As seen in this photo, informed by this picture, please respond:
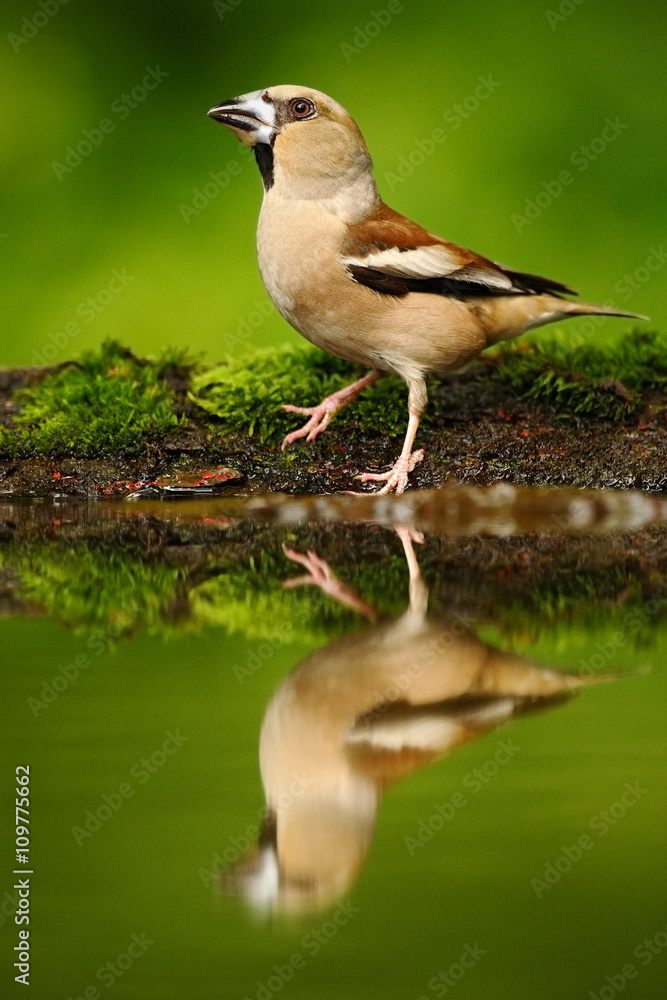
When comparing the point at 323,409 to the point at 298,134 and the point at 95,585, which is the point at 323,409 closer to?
the point at 298,134

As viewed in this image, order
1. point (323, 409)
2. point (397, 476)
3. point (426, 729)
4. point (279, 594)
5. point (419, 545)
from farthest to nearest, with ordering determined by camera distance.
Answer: point (323, 409) < point (397, 476) < point (419, 545) < point (279, 594) < point (426, 729)

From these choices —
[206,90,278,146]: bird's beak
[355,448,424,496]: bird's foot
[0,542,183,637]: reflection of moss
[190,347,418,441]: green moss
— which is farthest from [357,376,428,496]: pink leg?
[0,542,183,637]: reflection of moss

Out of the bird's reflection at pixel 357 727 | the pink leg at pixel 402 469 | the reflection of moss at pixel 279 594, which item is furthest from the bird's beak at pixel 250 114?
the bird's reflection at pixel 357 727

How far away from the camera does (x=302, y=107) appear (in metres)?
4.74

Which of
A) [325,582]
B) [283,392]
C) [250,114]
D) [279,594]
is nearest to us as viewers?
[279,594]

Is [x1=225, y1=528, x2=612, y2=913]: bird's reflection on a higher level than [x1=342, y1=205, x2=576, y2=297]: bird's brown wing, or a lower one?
lower

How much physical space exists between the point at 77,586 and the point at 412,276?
2326mm

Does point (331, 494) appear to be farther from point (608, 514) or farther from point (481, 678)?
point (481, 678)

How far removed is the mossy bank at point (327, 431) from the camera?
462 cm

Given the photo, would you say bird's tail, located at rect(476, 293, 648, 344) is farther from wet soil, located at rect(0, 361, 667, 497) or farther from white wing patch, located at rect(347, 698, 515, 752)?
white wing patch, located at rect(347, 698, 515, 752)

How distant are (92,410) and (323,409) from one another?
1030mm

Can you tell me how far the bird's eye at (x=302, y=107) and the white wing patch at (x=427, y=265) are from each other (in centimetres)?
66

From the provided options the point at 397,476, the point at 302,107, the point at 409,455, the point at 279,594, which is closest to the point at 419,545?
the point at 279,594

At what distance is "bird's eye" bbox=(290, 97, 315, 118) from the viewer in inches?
186
